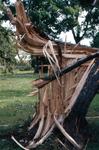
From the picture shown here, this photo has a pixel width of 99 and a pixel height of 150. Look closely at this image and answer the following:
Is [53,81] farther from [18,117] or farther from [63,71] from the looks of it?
[18,117]

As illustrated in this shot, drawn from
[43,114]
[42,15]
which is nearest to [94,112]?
[43,114]

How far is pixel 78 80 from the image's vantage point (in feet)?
33.6

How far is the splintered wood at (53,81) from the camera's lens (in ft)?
32.8

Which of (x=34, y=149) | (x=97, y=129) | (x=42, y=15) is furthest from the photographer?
(x=42, y=15)

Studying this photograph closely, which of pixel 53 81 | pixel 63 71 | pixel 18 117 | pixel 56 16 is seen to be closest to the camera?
pixel 63 71

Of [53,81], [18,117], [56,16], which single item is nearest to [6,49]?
[18,117]

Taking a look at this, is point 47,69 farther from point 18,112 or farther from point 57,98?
point 18,112

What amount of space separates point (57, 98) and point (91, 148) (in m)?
1.09

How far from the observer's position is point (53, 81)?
1034 centimetres

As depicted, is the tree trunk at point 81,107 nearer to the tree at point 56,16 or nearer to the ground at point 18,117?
the ground at point 18,117

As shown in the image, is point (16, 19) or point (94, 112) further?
point (94, 112)

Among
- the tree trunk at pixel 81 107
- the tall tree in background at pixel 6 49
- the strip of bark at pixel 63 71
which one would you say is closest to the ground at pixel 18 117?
the tree trunk at pixel 81 107

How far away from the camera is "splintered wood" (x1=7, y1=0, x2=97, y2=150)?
393 inches

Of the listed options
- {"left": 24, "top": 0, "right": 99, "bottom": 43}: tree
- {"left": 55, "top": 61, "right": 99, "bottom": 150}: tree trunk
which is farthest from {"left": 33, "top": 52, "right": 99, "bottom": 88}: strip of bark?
{"left": 24, "top": 0, "right": 99, "bottom": 43}: tree
